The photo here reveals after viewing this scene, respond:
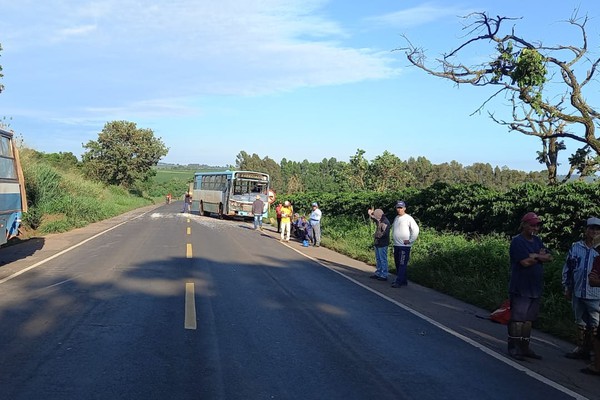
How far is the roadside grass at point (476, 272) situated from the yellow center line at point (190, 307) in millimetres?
5305

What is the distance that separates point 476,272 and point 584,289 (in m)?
5.62

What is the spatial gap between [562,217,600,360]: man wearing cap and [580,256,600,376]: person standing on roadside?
6.2 inches

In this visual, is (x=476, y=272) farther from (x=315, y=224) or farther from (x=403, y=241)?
(x=315, y=224)

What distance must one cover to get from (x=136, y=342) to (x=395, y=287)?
6409 millimetres

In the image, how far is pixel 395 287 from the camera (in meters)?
11.1

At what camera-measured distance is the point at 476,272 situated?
38.2 ft

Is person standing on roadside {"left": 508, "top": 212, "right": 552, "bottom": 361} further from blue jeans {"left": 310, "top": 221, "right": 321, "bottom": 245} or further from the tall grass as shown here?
the tall grass

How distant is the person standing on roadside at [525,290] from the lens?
6.25m

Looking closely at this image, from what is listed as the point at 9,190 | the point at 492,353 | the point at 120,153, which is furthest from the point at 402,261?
the point at 120,153

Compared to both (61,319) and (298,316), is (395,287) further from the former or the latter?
(61,319)

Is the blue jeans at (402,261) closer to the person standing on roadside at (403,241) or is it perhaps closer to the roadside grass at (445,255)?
the person standing on roadside at (403,241)

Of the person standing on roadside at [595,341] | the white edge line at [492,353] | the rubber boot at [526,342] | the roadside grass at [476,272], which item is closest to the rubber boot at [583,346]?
the person standing on roadside at [595,341]

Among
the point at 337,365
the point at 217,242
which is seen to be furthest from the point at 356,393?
the point at 217,242

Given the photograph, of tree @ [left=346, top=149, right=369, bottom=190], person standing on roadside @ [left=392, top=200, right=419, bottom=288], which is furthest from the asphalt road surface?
tree @ [left=346, top=149, right=369, bottom=190]
